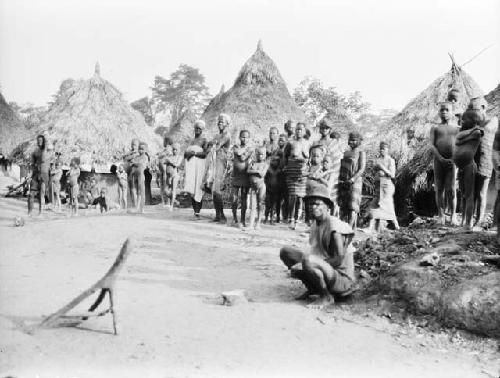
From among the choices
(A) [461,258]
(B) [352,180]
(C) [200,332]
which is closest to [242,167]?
(B) [352,180]

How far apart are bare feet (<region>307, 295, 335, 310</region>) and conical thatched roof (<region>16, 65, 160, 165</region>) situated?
45.4ft

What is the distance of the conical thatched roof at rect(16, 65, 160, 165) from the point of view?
712 inches

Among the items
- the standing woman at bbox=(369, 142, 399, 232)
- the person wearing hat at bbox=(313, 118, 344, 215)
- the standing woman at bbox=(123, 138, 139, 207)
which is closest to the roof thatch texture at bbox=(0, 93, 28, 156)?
the standing woman at bbox=(123, 138, 139, 207)

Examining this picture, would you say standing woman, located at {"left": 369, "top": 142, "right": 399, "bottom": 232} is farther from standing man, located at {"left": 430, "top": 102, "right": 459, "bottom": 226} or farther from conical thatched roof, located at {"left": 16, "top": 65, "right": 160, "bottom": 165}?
conical thatched roof, located at {"left": 16, "top": 65, "right": 160, "bottom": 165}

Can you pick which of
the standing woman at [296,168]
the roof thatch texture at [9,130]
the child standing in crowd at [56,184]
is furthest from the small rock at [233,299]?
the roof thatch texture at [9,130]

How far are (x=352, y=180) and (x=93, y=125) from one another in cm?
1300

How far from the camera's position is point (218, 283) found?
5945 mm

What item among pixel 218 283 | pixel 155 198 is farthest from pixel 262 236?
pixel 155 198

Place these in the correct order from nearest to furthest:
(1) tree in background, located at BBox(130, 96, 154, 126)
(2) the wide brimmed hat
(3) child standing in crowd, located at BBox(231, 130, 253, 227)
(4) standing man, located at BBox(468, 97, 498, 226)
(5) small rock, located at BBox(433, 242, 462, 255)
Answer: (2) the wide brimmed hat < (5) small rock, located at BBox(433, 242, 462, 255) < (4) standing man, located at BBox(468, 97, 498, 226) < (3) child standing in crowd, located at BBox(231, 130, 253, 227) < (1) tree in background, located at BBox(130, 96, 154, 126)

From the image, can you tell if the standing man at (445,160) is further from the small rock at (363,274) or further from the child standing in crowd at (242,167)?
the child standing in crowd at (242,167)

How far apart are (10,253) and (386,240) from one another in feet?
17.6

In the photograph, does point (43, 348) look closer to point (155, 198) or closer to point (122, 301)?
point (122, 301)

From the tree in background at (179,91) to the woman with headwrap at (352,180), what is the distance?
3551 cm

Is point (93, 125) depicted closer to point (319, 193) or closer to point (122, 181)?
point (122, 181)
